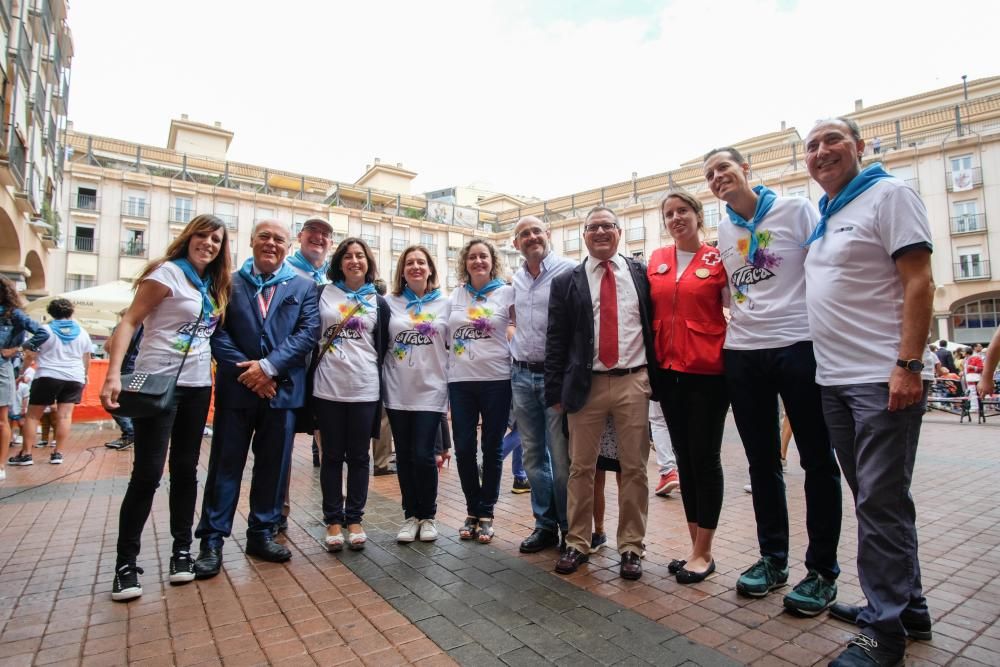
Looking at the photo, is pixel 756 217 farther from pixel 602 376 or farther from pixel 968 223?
pixel 968 223

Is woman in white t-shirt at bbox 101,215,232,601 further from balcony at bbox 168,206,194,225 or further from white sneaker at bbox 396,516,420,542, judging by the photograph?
balcony at bbox 168,206,194,225

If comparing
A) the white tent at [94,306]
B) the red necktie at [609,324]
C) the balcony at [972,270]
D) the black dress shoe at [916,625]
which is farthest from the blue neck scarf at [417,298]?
the balcony at [972,270]

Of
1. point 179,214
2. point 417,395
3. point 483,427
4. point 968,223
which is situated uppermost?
point 179,214

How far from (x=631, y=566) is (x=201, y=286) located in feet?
9.64

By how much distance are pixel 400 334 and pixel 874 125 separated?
42.4 m

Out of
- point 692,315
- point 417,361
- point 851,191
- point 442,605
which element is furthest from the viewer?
point 417,361

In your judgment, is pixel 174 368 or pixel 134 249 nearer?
pixel 174 368

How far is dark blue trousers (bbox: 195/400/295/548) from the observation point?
3.41 metres

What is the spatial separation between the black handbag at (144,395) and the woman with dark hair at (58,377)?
5.11 meters

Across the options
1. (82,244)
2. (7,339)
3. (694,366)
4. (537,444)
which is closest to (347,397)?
(537,444)

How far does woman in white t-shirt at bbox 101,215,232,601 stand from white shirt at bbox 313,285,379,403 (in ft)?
2.15

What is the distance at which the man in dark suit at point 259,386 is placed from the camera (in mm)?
3416

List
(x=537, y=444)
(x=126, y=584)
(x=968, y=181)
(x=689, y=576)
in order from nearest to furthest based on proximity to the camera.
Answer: (x=126, y=584) < (x=689, y=576) < (x=537, y=444) < (x=968, y=181)

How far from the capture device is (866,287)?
2420 millimetres
